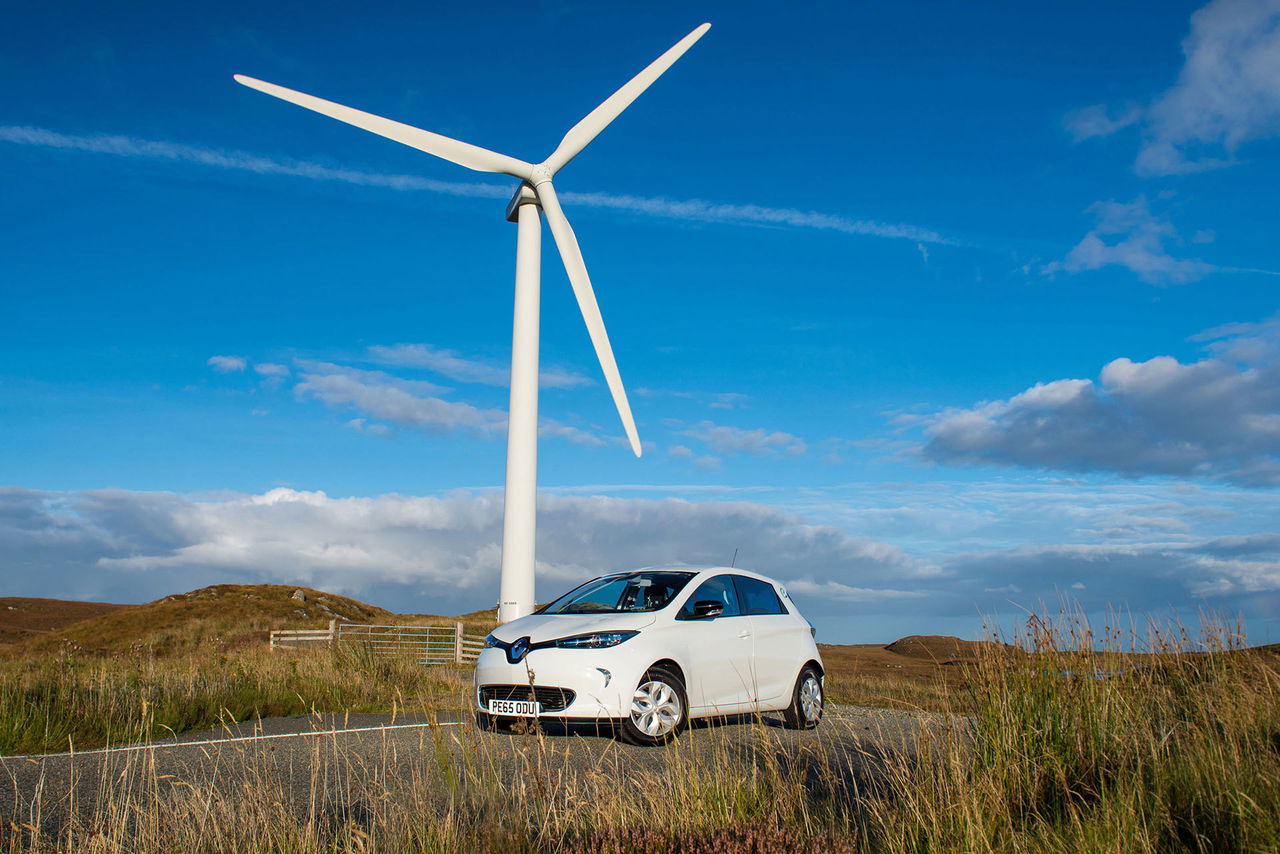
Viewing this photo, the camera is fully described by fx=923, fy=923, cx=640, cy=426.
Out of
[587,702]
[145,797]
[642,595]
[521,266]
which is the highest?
[521,266]

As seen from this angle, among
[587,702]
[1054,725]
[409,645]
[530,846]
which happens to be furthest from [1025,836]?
[409,645]

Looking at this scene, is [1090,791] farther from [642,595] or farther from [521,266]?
[521,266]

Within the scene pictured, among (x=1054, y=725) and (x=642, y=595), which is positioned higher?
(x=642, y=595)

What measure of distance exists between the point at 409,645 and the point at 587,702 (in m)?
23.7

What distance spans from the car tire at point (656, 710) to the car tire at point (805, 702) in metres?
2.00

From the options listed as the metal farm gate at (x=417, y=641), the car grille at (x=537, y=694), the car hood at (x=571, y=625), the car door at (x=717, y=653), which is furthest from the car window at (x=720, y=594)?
the metal farm gate at (x=417, y=641)

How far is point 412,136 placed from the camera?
899 inches

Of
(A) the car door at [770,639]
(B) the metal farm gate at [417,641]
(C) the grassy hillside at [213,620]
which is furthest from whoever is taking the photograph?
(C) the grassy hillside at [213,620]

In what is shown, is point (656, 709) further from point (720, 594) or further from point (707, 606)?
point (720, 594)

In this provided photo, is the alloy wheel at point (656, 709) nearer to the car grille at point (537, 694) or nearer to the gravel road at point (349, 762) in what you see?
the gravel road at point (349, 762)

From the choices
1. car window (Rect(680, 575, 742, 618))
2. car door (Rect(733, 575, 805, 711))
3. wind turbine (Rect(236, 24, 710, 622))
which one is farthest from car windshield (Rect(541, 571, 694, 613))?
wind turbine (Rect(236, 24, 710, 622))

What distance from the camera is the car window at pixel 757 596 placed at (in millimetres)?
9906

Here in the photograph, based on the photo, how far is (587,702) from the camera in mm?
7992

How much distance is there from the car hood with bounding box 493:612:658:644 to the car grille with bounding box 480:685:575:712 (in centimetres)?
44
